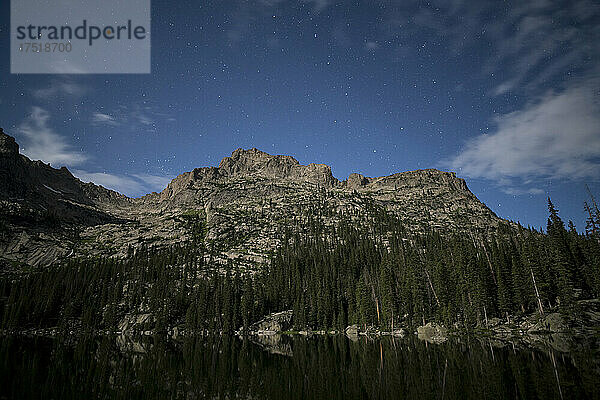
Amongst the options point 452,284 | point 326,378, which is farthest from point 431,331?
point 326,378

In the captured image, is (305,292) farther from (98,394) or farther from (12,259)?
(12,259)

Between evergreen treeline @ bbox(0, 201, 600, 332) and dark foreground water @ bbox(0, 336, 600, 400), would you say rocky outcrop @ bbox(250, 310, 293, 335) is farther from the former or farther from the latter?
dark foreground water @ bbox(0, 336, 600, 400)

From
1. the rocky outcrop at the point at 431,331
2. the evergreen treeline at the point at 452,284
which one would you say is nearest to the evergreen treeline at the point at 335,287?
the evergreen treeline at the point at 452,284

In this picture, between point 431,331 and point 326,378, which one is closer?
point 326,378

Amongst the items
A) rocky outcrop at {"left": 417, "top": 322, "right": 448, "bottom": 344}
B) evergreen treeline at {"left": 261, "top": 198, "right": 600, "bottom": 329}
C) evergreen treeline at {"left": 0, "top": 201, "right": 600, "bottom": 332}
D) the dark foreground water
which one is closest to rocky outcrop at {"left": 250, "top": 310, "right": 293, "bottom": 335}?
evergreen treeline at {"left": 0, "top": 201, "right": 600, "bottom": 332}

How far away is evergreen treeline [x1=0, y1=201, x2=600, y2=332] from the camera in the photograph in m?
72.0

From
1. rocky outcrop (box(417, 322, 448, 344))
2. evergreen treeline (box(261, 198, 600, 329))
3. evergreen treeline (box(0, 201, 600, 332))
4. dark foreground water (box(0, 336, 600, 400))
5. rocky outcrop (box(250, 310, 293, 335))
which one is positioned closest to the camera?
dark foreground water (box(0, 336, 600, 400))

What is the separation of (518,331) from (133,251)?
185m

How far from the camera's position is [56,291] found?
118 m

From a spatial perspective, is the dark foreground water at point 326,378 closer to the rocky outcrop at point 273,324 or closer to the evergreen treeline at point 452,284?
the evergreen treeline at point 452,284

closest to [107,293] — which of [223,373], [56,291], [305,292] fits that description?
[56,291]

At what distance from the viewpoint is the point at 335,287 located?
377 ft

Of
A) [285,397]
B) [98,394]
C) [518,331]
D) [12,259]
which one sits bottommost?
[518,331]

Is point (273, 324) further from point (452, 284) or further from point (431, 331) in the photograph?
point (452, 284)
